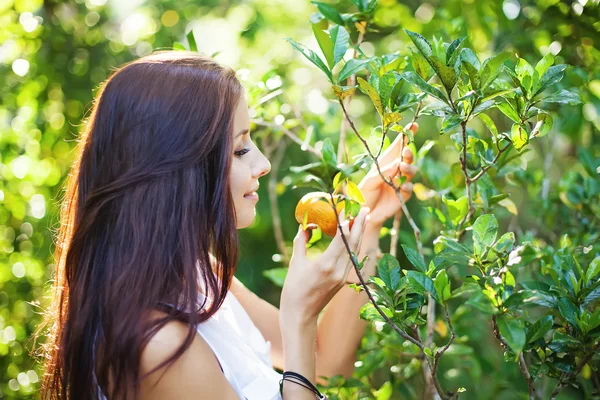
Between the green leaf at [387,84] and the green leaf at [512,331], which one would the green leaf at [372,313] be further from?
the green leaf at [387,84]

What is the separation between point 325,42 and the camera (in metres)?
1.31

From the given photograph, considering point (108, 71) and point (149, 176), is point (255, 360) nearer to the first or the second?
point (149, 176)

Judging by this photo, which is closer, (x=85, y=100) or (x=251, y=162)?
(x=251, y=162)

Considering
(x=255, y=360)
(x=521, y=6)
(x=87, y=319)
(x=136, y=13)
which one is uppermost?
(x=136, y=13)

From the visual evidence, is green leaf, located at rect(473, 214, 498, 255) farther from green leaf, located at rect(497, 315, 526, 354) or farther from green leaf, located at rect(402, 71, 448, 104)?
green leaf, located at rect(402, 71, 448, 104)

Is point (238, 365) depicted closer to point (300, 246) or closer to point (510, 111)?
point (300, 246)

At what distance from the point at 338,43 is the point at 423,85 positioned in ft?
0.70

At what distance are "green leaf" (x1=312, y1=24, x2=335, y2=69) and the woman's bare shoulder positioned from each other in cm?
63

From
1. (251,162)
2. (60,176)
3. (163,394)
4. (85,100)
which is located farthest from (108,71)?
(163,394)

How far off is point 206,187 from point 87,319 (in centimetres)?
39

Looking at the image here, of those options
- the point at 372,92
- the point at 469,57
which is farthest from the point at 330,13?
the point at 469,57

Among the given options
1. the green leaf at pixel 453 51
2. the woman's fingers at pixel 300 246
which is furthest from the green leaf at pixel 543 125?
the woman's fingers at pixel 300 246

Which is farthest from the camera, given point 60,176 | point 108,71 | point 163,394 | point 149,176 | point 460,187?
point 108,71

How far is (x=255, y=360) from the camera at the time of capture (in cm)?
163
